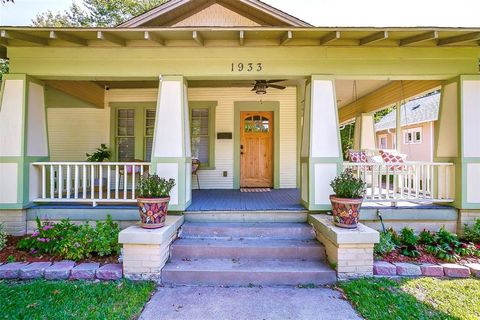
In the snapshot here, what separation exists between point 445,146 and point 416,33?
2006mm

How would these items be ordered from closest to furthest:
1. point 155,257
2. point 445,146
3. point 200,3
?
1. point 155,257
2. point 445,146
3. point 200,3

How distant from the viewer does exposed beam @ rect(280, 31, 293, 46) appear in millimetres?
3930

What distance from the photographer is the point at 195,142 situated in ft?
23.4

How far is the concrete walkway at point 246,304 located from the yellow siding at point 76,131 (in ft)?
18.2

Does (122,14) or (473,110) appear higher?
(122,14)

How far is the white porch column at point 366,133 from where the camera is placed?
7918 mm

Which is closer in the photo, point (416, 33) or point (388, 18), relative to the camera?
point (416, 33)

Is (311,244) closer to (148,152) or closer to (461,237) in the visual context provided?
(461,237)

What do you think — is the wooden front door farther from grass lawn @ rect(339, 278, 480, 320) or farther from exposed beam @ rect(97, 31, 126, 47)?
grass lawn @ rect(339, 278, 480, 320)

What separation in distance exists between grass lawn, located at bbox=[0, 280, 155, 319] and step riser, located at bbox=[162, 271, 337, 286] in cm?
31

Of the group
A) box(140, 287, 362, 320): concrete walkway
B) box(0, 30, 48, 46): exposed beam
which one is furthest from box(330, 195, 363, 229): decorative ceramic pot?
box(0, 30, 48, 46): exposed beam

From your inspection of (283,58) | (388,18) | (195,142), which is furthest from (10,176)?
(388,18)

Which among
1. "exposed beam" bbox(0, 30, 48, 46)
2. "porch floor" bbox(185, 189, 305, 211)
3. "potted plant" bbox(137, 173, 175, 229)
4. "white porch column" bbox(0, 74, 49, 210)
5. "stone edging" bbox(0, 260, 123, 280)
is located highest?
"exposed beam" bbox(0, 30, 48, 46)

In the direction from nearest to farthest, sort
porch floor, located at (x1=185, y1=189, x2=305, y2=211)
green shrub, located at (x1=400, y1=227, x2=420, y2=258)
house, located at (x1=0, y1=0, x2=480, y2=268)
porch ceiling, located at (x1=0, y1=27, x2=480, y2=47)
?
green shrub, located at (x1=400, y1=227, x2=420, y2=258)
porch ceiling, located at (x1=0, y1=27, x2=480, y2=47)
house, located at (x1=0, y1=0, x2=480, y2=268)
porch floor, located at (x1=185, y1=189, x2=305, y2=211)
